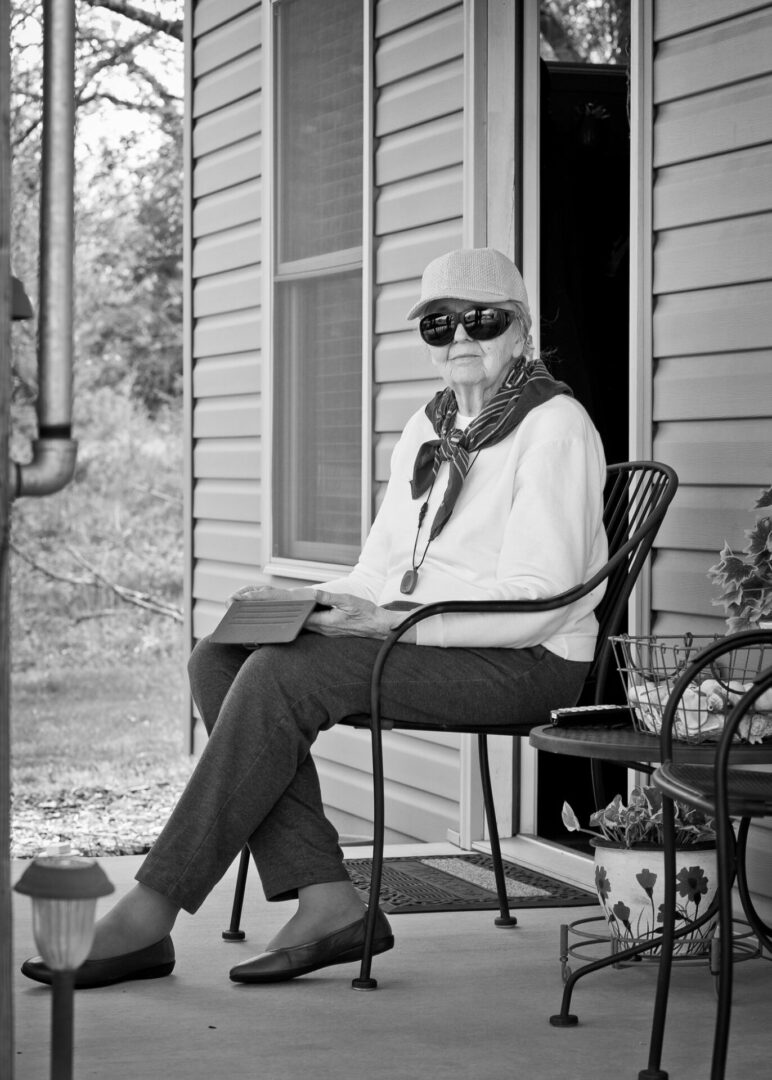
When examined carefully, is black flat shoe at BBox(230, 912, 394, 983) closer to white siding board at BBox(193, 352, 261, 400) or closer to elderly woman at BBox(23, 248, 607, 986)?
elderly woman at BBox(23, 248, 607, 986)

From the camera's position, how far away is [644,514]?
3193 millimetres

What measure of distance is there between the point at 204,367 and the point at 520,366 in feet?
10.7

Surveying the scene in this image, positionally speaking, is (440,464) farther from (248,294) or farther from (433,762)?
(248,294)

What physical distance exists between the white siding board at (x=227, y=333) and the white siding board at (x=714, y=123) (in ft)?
8.31

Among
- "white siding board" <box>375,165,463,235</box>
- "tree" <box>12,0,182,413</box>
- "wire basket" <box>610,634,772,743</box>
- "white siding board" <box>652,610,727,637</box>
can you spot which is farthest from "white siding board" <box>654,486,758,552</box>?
"tree" <box>12,0,182,413</box>

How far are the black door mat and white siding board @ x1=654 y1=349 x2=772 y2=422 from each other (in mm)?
1071

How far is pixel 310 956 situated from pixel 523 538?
828 mm

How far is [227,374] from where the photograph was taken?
19.6 ft

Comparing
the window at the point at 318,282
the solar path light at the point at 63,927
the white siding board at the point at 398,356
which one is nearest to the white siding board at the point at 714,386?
the white siding board at the point at 398,356

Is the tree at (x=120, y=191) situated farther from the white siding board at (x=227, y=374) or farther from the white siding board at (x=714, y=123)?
the white siding board at (x=714, y=123)

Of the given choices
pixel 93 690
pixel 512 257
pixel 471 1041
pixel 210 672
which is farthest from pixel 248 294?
pixel 93 690

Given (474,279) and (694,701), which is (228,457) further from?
(694,701)

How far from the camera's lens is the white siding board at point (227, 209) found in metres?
5.72

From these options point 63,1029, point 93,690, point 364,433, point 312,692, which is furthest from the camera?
point 93,690
